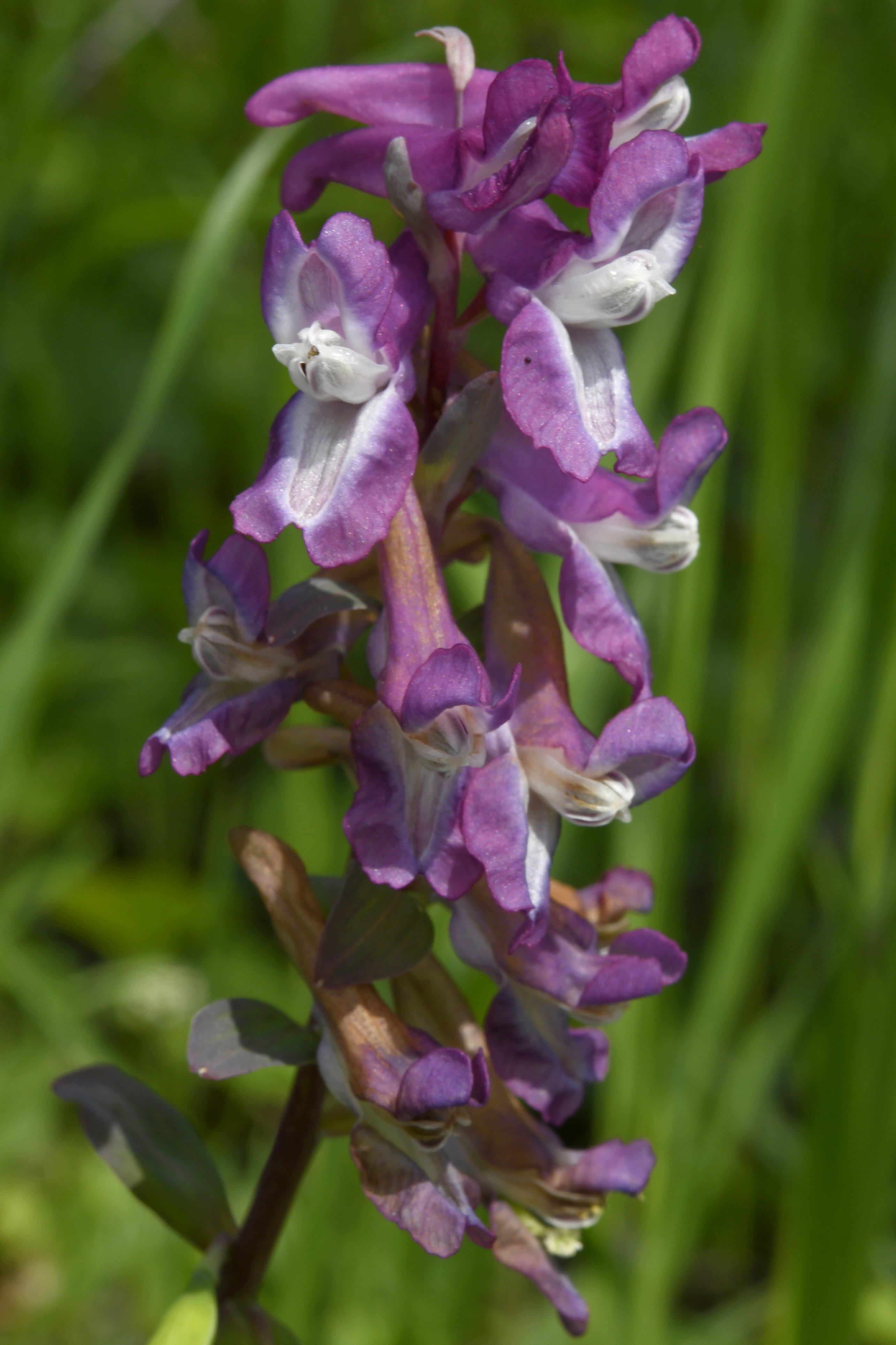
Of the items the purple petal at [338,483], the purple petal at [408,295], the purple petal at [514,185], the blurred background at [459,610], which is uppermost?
the purple petal at [514,185]

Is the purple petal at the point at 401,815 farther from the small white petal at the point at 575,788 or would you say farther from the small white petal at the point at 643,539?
the small white petal at the point at 643,539

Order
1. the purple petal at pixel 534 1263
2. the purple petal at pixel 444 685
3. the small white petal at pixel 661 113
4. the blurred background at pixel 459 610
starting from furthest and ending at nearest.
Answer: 1. the blurred background at pixel 459 610
2. the purple petal at pixel 534 1263
3. the small white petal at pixel 661 113
4. the purple petal at pixel 444 685

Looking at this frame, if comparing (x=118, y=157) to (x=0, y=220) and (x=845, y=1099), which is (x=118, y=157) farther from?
(x=845, y=1099)

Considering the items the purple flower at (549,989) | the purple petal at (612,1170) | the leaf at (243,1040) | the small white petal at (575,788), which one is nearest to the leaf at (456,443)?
the small white petal at (575,788)

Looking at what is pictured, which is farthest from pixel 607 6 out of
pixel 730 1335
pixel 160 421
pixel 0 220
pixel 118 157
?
pixel 730 1335

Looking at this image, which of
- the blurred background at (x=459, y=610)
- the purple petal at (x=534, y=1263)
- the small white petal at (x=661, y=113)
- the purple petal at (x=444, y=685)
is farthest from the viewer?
the blurred background at (x=459, y=610)

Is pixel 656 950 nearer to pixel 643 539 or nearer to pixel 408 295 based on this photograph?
pixel 643 539

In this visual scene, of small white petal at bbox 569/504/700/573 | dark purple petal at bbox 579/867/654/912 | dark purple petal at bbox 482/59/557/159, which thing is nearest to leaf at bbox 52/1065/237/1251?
dark purple petal at bbox 579/867/654/912

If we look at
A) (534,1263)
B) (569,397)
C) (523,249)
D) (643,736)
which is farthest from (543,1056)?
(523,249)
